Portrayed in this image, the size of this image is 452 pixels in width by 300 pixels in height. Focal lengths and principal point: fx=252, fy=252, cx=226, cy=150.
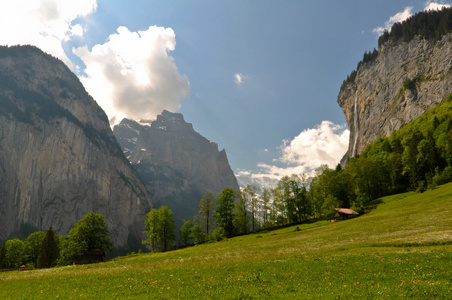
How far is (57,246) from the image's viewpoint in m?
92.4

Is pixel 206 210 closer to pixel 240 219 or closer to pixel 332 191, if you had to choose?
pixel 240 219

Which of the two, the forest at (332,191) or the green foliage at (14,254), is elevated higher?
the forest at (332,191)

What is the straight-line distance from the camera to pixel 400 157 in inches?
4021

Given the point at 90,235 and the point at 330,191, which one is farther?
the point at 330,191

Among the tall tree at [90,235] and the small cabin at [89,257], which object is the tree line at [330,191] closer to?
the tall tree at [90,235]

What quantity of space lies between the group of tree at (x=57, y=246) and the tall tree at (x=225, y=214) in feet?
117

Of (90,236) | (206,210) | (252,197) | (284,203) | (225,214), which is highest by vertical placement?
(252,197)

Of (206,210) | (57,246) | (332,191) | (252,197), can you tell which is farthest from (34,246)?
(332,191)

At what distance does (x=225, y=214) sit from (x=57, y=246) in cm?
6334

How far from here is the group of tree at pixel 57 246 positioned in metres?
74.5

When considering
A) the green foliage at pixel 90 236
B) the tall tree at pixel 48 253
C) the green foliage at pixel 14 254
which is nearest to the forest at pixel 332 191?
the green foliage at pixel 90 236

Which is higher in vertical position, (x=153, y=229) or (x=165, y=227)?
(x=165, y=227)

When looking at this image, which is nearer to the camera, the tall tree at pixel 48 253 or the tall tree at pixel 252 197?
the tall tree at pixel 48 253

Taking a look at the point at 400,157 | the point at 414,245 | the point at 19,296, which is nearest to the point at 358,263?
the point at 414,245
